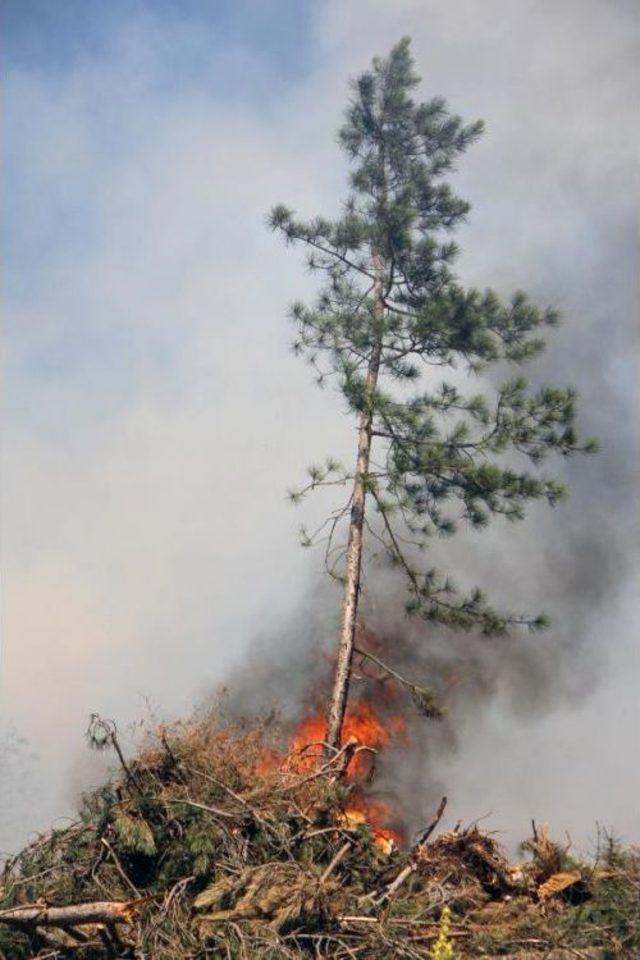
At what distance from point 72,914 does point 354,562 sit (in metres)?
8.90

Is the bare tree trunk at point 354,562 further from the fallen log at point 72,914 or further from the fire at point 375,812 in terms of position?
the fallen log at point 72,914

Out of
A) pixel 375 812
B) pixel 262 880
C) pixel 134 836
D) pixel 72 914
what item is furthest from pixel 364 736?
pixel 72 914

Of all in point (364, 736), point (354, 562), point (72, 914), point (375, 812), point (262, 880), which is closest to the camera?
point (72, 914)

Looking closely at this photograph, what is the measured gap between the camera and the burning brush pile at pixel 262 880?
659 centimetres

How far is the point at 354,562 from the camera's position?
48.0ft

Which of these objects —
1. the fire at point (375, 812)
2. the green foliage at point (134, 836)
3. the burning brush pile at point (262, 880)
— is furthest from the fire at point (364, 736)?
the green foliage at point (134, 836)

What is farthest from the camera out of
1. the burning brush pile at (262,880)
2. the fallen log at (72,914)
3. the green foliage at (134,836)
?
the green foliage at (134,836)

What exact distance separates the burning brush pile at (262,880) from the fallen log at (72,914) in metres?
0.01

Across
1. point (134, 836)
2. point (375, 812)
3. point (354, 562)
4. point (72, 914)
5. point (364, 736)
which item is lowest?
point (72, 914)

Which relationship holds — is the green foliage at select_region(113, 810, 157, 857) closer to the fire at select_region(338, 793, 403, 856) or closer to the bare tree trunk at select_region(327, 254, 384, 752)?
the bare tree trunk at select_region(327, 254, 384, 752)

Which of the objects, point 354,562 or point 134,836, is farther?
point 354,562

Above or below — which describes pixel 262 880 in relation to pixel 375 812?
below

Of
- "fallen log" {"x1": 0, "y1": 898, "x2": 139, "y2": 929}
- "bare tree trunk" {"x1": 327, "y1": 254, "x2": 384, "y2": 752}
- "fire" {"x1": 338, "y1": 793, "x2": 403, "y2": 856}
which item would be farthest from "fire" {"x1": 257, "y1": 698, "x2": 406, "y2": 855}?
"fallen log" {"x1": 0, "y1": 898, "x2": 139, "y2": 929}

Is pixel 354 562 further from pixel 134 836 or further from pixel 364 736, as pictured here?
pixel 134 836
